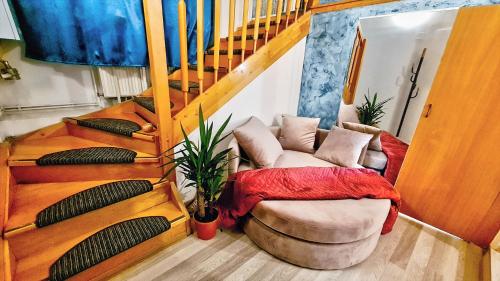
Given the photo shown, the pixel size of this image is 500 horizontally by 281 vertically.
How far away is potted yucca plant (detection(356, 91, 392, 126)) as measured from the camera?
86.5 inches

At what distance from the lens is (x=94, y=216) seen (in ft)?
4.46

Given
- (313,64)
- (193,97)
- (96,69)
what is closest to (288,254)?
(193,97)

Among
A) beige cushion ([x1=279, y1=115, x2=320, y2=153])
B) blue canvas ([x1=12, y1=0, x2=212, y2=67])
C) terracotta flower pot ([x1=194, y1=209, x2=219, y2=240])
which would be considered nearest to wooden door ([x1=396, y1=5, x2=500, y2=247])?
beige cushion ([x1=279, y1=115, x2=320, y2=153])

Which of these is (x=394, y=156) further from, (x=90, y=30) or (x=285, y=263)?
(x=90, y=30)

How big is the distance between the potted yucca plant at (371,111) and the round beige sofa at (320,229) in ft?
3.40

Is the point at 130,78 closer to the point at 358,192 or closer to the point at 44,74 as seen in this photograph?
the point at 44,74

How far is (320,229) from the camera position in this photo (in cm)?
133

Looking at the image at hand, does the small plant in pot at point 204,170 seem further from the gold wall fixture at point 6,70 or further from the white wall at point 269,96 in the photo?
the gold wall fixture at point 6,70

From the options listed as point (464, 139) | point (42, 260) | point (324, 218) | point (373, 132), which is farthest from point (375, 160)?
point (42, 260)

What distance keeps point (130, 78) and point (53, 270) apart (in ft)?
5.62

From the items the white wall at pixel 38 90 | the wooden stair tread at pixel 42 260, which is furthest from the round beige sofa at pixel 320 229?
the white wall at pixel 38 90

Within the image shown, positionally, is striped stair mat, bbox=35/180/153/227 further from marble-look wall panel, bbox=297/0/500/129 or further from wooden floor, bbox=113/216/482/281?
marble-look wall panel, bbox=297/0/500/129

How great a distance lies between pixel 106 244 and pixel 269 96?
6.65 ft

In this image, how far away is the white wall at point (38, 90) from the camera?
169 cm
